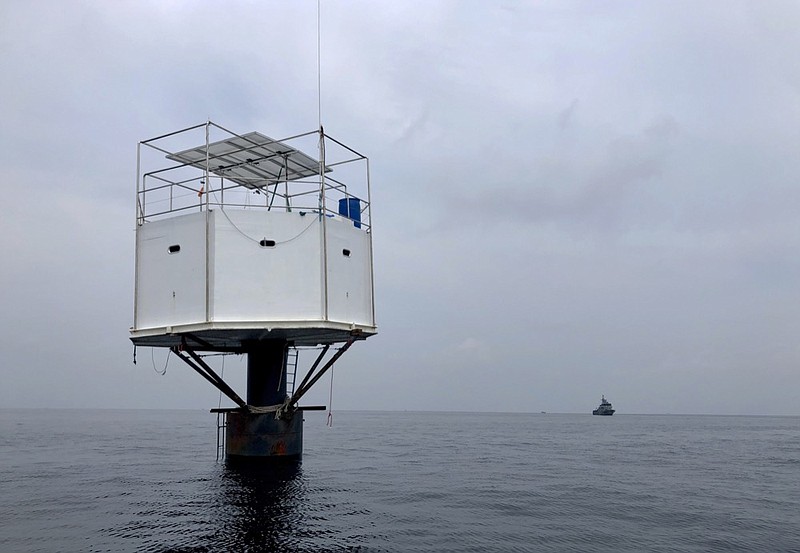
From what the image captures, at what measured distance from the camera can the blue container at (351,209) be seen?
25647mm

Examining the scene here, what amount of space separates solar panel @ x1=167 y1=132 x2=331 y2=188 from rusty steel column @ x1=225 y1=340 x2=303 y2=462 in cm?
723

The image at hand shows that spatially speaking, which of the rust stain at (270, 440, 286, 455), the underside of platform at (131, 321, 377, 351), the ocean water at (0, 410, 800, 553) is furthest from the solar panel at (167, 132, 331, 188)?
the ocean water at (0, 410, 800, 553)

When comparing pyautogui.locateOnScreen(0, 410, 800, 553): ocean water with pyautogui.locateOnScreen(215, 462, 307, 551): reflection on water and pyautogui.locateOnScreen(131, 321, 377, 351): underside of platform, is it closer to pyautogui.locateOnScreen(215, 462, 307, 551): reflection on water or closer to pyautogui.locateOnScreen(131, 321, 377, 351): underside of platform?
pyautogui.locateOnScreen(215, 462, 307, 551): reflection on water

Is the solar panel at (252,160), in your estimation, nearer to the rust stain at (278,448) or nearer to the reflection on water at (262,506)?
the rust stain at (278,448)

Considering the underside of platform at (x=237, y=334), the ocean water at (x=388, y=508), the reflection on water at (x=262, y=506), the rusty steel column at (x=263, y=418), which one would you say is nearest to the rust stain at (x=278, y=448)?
the rusty steel column at (x=263, y=418)

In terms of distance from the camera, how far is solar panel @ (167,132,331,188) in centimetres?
2433

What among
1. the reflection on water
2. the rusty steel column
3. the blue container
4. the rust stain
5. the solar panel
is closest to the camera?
the reflection on water

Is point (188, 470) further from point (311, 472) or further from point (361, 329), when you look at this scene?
point (361, 329)

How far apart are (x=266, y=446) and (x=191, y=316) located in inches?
280

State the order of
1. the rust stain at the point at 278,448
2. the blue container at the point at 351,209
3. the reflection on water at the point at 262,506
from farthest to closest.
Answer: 1. the rust stain at the point at 278,448
2. the blue container at the point at 351,209
3. the reflection on water at the point at 262,506

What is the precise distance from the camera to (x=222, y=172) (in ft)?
89.8

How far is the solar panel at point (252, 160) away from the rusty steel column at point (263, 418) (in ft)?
23.7

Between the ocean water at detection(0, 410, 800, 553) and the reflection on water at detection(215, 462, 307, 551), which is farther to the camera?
the ocean water at detection(0, 410, 800, 553)

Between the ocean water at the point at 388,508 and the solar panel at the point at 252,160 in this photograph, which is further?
the solar panel at the point at 252,160
